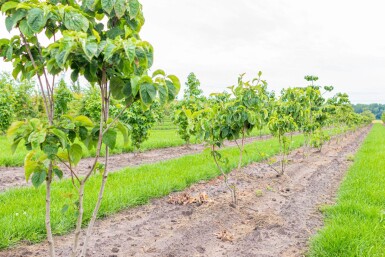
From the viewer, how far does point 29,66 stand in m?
2.34

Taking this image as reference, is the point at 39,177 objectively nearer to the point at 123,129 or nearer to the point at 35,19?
the point at 123,129

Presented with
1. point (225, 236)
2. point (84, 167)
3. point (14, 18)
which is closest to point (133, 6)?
point (14, 18)

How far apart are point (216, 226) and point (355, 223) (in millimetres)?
1909

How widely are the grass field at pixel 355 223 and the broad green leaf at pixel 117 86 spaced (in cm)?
287

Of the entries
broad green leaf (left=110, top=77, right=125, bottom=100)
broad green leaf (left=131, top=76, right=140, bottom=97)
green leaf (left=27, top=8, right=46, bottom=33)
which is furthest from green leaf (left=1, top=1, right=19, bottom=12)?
broad green leaf (left=131, top=76, right=140, bottom=97)

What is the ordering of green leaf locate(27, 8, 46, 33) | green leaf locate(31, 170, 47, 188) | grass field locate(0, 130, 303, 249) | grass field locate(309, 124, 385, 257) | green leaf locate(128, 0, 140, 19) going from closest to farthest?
green leaf locate(27, 8, 46, 33)
green leaf locate(128, 0, 140, 19)
green leaf locate(31, 170, 47, 188)
grass field locate(309, 124, 385, 257)
grass field locate(0, 130, 303, 249)

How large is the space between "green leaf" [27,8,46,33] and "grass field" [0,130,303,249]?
51.0 inches

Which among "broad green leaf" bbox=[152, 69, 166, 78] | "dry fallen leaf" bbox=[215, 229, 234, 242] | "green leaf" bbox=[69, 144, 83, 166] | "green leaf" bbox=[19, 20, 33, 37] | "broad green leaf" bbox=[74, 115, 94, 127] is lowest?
"dry fallen leaf" bbox=[215, 229, 234, 242]

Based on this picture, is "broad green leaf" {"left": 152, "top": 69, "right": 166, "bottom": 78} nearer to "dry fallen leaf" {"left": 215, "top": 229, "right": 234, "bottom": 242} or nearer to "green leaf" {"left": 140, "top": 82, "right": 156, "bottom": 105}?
"green leaf" {"left": 140, "top": 82, "right": 156, "bottom": 105}

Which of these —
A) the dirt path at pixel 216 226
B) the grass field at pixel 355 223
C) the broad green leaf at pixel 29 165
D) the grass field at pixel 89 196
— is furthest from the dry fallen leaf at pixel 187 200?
the broad green leaf at pixel 29 165

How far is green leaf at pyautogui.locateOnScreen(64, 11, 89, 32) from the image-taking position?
184cm

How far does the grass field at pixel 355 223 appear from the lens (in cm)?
352

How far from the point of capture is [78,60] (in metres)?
1.86

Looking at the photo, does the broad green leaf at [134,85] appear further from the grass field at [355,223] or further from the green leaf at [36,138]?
the grass field at [355,223]
